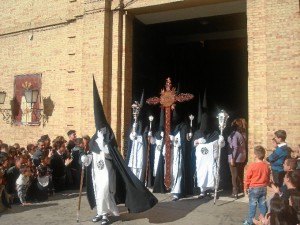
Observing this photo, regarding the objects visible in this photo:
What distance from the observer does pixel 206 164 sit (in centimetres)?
917

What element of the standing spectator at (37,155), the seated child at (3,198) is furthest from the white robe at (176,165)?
the seated child at (3,198)

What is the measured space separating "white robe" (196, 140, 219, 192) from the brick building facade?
0.98m

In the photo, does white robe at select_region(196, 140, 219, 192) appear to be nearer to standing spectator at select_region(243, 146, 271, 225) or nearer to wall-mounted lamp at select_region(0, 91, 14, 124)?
standing spectator at select_region(243, 146, 271, 225)

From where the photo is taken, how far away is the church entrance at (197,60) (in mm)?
12508

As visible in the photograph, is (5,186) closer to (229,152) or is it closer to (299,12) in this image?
(229,152)

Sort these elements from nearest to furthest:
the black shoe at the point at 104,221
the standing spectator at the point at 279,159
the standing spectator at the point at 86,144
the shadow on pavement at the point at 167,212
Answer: the black shoe at the point at 104,221
the shadow on pavement at the point at 167,212
the standing spectator at the point at 279,159
the standing spectator at the point at 86,144

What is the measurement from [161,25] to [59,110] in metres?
4.89

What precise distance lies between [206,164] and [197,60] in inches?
293

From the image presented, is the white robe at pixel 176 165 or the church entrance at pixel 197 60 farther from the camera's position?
the church entrance at pixel 197 60

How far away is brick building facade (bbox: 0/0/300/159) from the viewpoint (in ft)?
28.9

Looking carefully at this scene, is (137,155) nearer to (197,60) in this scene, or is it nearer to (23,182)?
(23,182)

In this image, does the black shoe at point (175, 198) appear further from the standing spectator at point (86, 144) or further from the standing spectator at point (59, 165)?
the standing spectator at point (59, 165)

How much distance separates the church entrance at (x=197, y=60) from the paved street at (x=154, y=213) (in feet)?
14.1

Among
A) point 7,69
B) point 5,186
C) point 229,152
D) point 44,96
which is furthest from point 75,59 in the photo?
point 229,152
